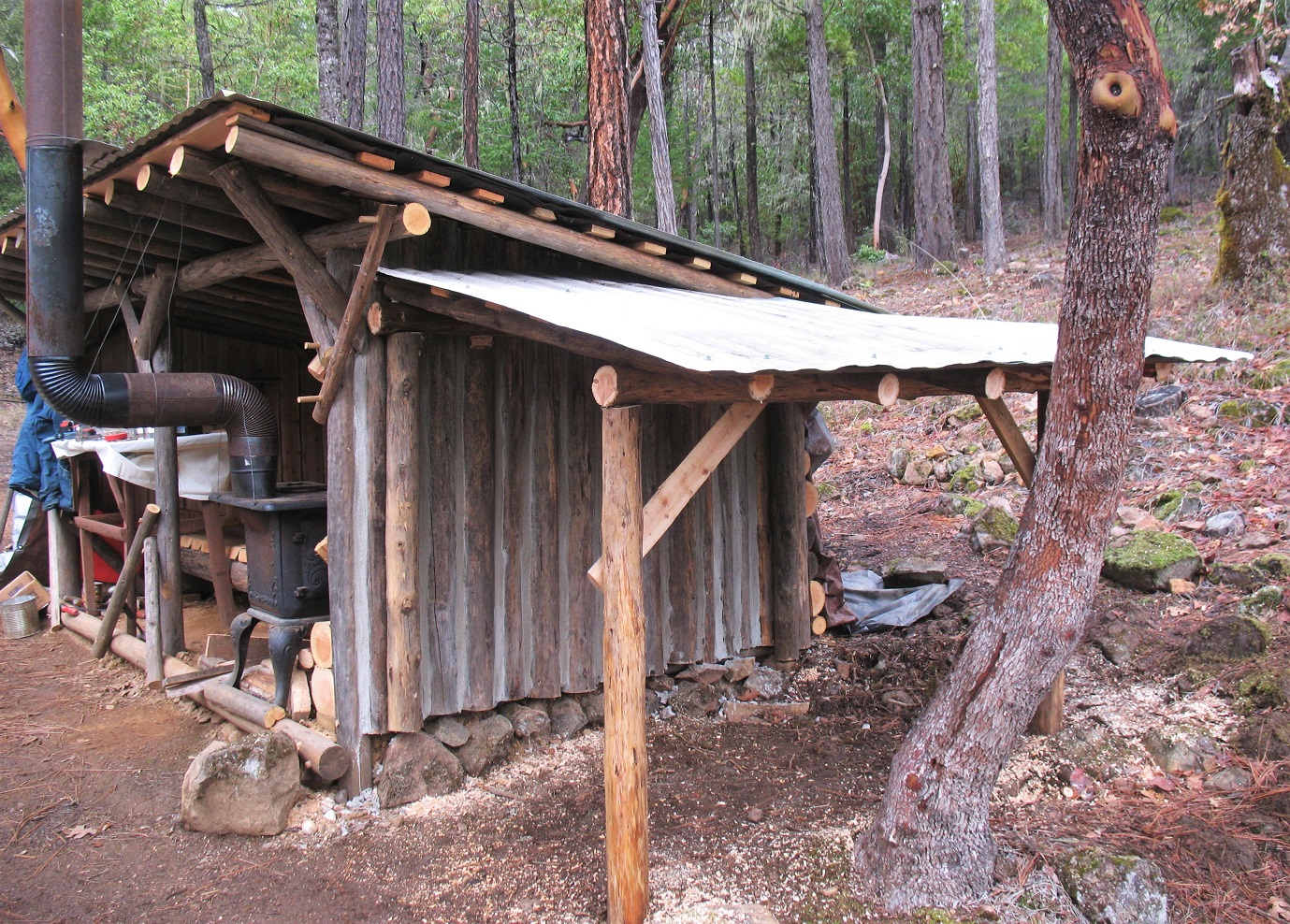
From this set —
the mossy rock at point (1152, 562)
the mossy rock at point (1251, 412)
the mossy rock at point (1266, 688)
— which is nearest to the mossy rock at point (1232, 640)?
the mossy rock at point (1266, 688)

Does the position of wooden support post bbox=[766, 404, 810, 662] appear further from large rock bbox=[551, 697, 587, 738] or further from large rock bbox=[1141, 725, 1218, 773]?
large rock bbox=[1141, 725, 1218, 773]

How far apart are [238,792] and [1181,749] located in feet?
15.8

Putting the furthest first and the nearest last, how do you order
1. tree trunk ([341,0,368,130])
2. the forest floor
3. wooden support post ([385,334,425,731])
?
1. tree trunk ([341,0,368,130])
2. wooden support post ([385,334,425,731])
3. the forest floor

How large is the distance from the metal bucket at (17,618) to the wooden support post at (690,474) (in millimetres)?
6684

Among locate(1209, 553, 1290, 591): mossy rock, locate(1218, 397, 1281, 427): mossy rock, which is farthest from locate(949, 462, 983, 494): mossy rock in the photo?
locate(1209, 553, 1290, 591): mossy rock

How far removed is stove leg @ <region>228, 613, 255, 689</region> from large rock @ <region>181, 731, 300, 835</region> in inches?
41.9

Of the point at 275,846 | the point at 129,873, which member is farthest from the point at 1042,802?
the point at 129,873

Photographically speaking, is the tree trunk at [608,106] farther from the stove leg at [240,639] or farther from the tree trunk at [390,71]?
the stove leg at [240,639]

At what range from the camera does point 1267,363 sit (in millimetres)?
8906

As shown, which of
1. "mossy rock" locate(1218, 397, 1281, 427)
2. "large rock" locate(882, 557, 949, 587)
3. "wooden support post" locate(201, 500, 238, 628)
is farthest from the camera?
"mossy rock" locate(1218, 397, 1281, 427)

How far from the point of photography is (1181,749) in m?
4.68

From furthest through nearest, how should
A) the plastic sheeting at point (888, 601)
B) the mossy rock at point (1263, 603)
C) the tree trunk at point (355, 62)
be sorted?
1. the tree trunk at point (355, 62)
2. the plastic sheeting at point (888, 601)
3. the mossy rock at point (1263, 603)

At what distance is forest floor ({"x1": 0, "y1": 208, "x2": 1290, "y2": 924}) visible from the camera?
12.2 ft

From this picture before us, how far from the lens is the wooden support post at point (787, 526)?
6.27 m
